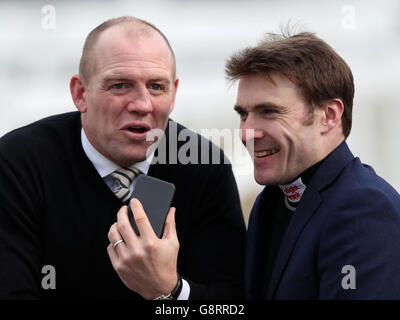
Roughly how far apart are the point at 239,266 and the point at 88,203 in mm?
754

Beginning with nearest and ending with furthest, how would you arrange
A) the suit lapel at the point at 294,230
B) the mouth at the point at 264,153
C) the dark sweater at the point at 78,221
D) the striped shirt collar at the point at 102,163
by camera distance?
the suit lapel at the point at 294,230
the dark sweater at the point at 78,221
the mouth at the point at 264,153
the striped shirt collar at the point at 102,163

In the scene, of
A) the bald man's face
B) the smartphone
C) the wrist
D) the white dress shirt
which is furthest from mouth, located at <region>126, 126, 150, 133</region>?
the wrist

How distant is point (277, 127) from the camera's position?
257 centimetres

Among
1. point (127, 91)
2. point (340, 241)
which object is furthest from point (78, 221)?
point (340, 241)

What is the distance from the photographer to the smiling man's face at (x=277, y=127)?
2.54 m

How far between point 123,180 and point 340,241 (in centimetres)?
102

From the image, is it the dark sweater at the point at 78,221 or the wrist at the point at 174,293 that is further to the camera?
the dark sweater at the point at 78,221

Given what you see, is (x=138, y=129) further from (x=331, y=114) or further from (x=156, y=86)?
(x=331, y=114)

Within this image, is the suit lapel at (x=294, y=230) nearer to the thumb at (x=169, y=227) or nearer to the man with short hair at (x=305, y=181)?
the man with short hair at (x=305, y=181)

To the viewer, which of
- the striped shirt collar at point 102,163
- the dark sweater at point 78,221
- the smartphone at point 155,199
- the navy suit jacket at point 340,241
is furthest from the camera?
the striped shirt collar at point 102,163

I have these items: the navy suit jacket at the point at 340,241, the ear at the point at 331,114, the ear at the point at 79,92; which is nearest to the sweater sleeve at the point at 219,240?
the navy suit jacket at the point at 340,241

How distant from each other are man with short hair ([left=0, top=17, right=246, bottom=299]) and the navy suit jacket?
300 mm

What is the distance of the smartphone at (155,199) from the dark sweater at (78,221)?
1.21 ft

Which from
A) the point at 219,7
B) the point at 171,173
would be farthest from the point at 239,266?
the point at 219,7
